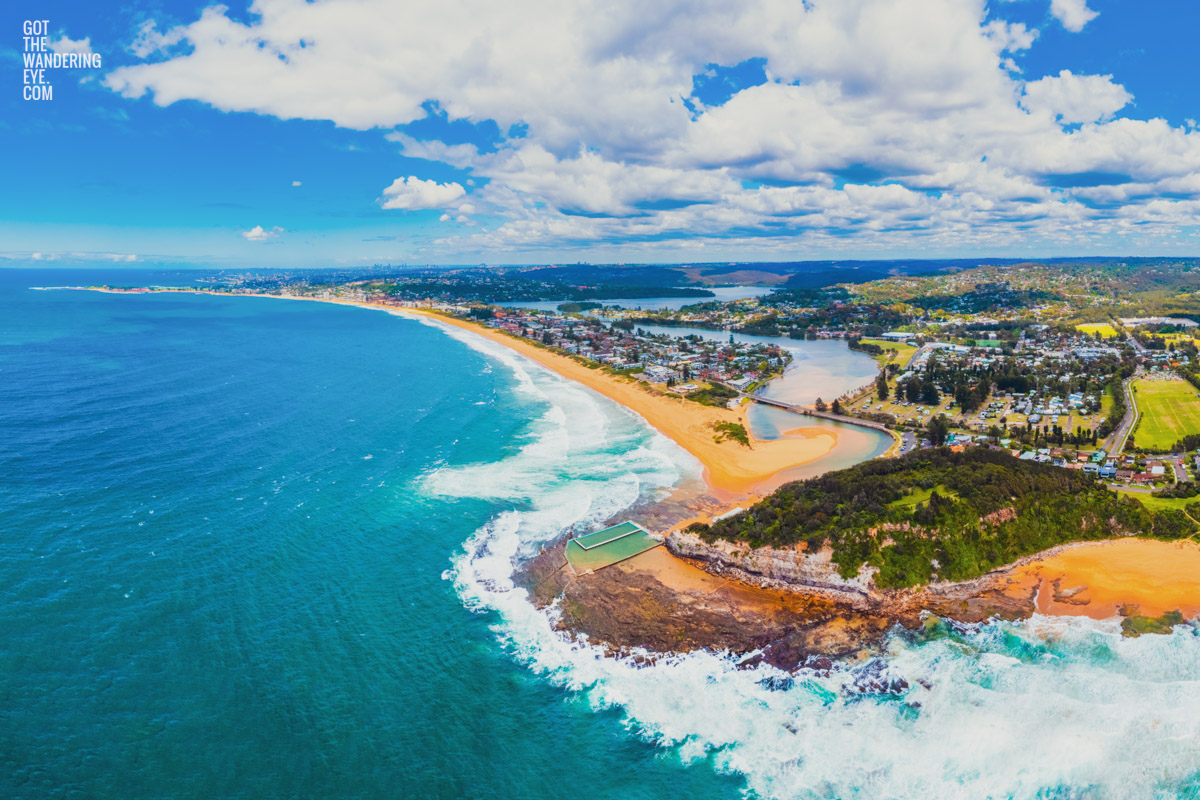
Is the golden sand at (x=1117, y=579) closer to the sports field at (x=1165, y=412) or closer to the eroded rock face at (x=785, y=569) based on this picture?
the eroded rock face at (x=785, y=569)

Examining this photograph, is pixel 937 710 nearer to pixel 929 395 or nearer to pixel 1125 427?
pixel 1125 427

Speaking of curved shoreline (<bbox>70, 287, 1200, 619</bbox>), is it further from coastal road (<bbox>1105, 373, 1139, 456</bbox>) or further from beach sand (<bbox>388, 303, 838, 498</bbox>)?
coastal road (<bbox>1105, 373, 1139, 456</bbox>)

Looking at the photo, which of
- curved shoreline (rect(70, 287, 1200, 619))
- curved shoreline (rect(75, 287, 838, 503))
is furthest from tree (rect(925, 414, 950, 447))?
curved shoreline (rect(70, 287, 1200, 619))

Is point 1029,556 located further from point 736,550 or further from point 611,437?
point 611,437

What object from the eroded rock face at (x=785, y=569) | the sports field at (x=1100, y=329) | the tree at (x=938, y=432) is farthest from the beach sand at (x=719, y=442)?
the sports field at (x=1100, y=329)

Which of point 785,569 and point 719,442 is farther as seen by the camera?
point 719,442

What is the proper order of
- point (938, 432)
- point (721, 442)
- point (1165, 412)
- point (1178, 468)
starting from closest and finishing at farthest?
point (1178, 468), point (938, 432), point (721, 442), point (1165, 412)

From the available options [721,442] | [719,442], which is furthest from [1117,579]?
[719,442]

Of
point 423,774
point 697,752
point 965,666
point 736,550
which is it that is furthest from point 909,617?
point 423,774
